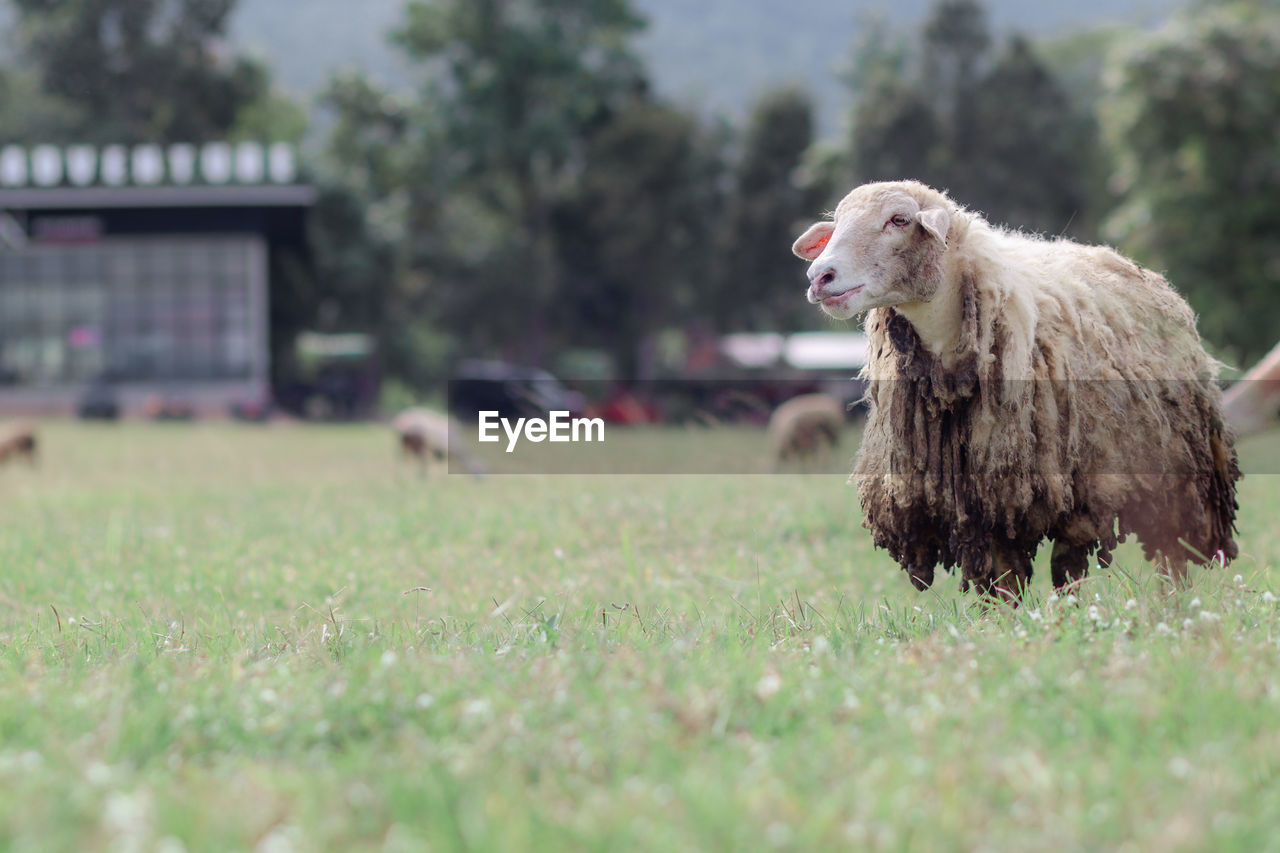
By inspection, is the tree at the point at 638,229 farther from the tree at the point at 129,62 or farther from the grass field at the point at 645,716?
the grass field at the point at 645,716

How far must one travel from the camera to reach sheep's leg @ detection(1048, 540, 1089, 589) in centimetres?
509

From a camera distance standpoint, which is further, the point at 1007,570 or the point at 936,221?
the point at 1007,570

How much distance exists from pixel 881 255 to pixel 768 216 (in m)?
33.1

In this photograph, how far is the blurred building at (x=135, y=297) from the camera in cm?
3606

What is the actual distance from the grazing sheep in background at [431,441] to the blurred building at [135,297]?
2256 centimetres

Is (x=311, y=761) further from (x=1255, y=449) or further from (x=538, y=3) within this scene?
(x=538, y=3)

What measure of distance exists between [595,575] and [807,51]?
180201 millimetres

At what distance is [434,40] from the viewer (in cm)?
3844

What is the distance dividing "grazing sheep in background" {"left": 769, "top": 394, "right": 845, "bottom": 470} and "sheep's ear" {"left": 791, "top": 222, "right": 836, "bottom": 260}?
8234 millimetres

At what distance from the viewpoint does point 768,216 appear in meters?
37.3

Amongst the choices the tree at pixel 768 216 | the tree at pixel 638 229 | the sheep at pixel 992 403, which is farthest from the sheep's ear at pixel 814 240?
the tree at pixel 638 229

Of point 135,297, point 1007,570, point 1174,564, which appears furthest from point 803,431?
point 135,297

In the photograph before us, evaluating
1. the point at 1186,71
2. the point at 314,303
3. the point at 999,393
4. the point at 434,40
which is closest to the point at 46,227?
the point at 314,303

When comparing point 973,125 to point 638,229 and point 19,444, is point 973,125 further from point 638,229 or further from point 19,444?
point 19,444
